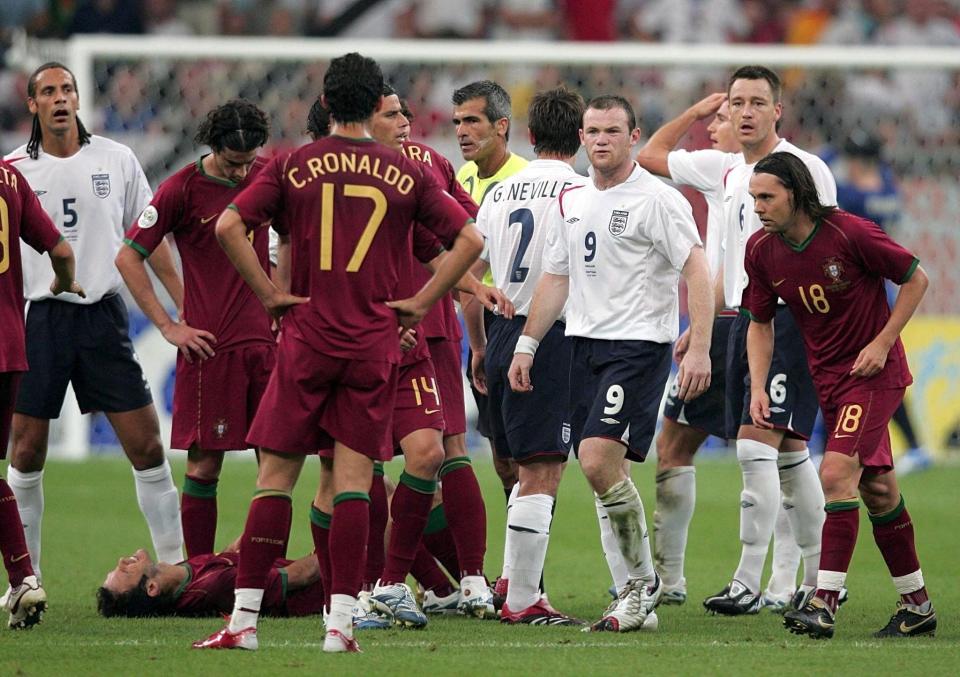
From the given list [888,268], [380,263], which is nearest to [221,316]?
[380,263]

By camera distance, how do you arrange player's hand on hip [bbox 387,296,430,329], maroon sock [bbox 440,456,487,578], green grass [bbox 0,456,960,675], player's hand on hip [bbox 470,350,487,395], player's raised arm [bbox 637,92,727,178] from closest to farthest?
green grass [bbox 0,456,960,675], player's hand on hip [bbox 387,296,430,329], maroon sock [bbox 440,456,487,578], player's hand on hip [bbox 470,350,487,395], player's raised arm [bbox 637,92,727,178]

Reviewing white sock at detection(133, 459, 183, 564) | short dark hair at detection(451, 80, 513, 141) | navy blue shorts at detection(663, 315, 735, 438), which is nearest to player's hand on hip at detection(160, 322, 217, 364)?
white sock at detection(133, 459, 183, 564)

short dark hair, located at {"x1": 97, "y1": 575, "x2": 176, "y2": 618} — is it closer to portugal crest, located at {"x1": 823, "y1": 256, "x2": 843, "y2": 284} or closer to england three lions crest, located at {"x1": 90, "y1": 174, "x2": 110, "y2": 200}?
england three lions crest, located at {"x1": 90, "y1": 174, "x2": 110, "y2": 200}

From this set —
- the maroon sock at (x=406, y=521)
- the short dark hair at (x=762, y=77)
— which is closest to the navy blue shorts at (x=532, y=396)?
the maroon sock at (x=406, y=521)

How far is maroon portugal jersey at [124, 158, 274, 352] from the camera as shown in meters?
7.51

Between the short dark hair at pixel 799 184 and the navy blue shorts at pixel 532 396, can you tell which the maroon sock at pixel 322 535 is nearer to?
the navy blue shorts at pixel 532 396

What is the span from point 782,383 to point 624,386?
3.83 ft

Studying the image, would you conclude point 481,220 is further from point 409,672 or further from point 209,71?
point 209,71

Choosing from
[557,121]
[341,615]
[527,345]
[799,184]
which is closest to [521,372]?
[527,345]

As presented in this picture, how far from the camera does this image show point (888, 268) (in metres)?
6.76

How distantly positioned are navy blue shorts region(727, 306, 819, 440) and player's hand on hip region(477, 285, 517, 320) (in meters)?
1.25

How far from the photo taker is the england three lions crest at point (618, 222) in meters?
7.10

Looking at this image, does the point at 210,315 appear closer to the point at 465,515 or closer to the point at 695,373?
the point at 465,515

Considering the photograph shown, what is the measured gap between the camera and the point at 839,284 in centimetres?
684
